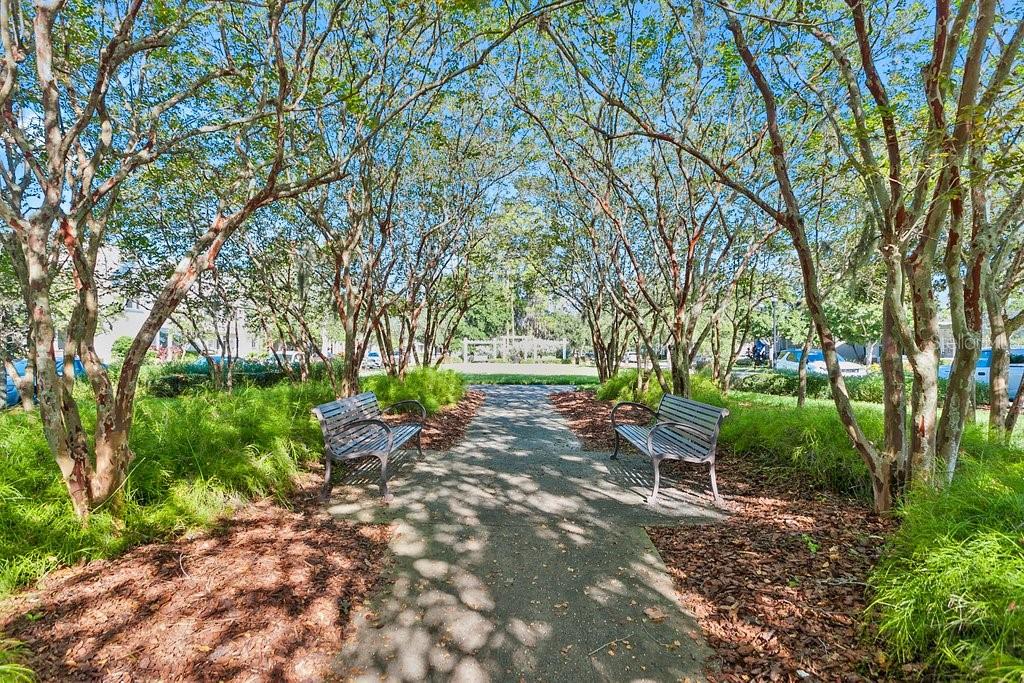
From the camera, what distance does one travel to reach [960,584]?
212 cm

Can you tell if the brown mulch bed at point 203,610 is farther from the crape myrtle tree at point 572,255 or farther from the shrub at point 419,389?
the crape myrtle tree at point 572,255

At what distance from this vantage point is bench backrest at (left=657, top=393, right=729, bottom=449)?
4.59m

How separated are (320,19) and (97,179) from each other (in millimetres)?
3742

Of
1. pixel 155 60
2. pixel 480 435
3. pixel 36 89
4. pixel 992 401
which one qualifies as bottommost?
pixel 480 435

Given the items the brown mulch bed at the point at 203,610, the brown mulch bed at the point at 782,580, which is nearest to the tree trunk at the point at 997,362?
the brown mulch bed at the point at 782,580

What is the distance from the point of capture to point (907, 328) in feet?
11.3

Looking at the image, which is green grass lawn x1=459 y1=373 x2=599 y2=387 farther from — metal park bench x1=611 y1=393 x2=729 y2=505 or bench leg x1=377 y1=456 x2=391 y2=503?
bench leg x1=377 y1=456 x2=391 y2=503

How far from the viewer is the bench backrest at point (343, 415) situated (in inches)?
179

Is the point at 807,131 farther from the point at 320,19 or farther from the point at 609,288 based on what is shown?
the point at 320,19

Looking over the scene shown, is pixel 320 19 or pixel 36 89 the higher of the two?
pixel 320 19

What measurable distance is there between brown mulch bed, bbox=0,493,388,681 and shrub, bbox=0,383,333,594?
6.9 inches

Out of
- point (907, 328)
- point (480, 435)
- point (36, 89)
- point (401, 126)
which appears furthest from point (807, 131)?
point (36, 89)

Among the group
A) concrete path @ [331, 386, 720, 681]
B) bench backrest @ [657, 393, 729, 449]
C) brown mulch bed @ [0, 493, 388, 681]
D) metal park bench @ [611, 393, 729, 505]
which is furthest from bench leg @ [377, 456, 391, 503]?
bench backrest @ [657, 393, 729, 449]

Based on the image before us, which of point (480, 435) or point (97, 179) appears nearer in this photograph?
point (97, 179)
